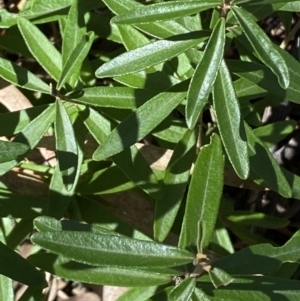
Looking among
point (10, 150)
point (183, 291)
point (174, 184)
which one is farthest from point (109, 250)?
point (174, 184)

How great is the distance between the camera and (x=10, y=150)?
1.16 m

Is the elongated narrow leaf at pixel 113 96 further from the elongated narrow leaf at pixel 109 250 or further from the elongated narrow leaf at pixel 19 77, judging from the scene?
the elongated narrow leaf at pixel 109 250

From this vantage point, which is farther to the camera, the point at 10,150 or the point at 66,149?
the point at 66,149

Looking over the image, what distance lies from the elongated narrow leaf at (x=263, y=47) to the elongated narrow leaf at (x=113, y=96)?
307mm

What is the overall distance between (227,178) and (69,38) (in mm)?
538

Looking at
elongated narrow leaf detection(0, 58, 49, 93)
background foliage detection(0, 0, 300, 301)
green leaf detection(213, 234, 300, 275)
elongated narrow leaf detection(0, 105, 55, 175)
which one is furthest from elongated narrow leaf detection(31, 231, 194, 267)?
elongated narrow leaf detection(0, 58, 49, 93)

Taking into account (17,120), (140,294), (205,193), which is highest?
(17,120)

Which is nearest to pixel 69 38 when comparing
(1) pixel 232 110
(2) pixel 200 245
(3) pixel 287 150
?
(1) pixel 232 110

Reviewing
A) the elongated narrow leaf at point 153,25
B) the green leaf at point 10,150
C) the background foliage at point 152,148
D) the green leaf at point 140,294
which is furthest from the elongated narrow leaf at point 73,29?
the green leaf at point 140,294

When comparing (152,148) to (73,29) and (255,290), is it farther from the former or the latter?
(255,290)

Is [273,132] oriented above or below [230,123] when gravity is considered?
below

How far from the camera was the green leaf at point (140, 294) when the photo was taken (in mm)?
1381

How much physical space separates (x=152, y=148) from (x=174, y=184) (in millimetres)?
240

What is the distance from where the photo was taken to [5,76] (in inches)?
56.0
